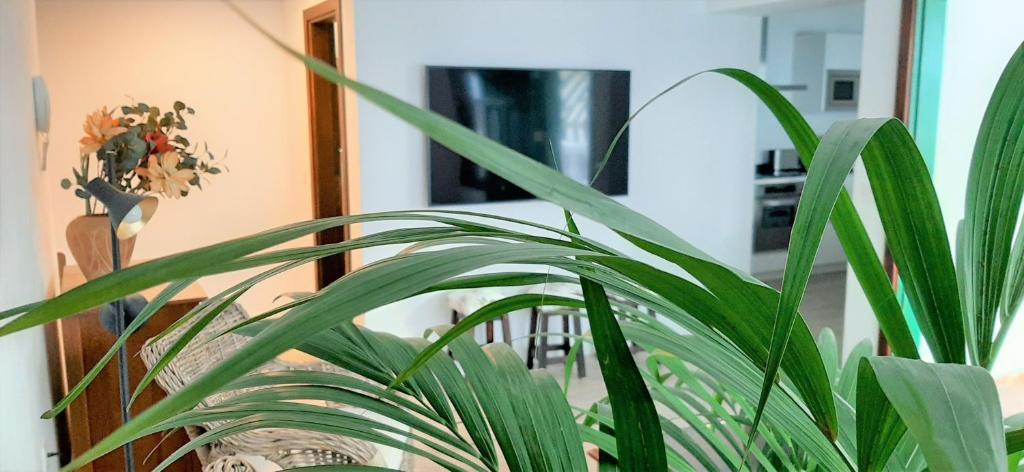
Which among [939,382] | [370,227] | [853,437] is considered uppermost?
[939,382]

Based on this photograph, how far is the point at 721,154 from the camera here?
4.90m

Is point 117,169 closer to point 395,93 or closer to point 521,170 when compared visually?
point 395,93

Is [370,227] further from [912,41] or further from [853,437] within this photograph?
[853,437]

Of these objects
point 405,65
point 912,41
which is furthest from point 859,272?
point 405,65

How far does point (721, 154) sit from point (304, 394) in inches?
180

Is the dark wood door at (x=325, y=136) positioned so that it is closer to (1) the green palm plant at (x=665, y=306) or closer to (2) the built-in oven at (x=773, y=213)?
(2) the built-in oven at (x=773, y=213)

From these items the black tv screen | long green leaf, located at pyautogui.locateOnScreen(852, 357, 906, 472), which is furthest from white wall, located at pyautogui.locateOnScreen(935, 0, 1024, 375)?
long green leaf, located at pyautogui.locateOnScreen(852, 357, 906, 472)

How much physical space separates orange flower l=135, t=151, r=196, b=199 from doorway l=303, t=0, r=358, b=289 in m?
1.58

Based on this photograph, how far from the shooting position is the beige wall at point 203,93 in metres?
4.72

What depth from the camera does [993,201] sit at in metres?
0.54

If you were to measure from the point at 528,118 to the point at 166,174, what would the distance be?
6.99 feet

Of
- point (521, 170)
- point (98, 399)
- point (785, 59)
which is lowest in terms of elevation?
point (98, 399)

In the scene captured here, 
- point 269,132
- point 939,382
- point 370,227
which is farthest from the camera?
point 269,132

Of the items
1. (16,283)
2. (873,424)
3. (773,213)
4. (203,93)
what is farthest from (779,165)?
(873,424)
